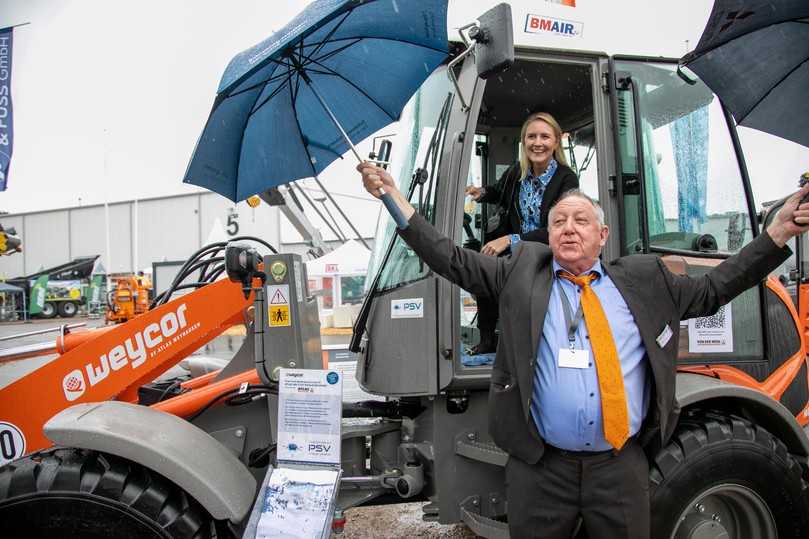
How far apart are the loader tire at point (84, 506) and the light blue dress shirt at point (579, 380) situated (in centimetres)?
149

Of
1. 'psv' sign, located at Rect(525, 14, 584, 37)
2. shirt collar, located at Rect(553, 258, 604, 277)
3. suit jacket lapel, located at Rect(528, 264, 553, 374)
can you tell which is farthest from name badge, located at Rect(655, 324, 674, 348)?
'psv' sign, located at Rect(525, 14, 584, 37)

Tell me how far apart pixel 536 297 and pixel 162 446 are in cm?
162

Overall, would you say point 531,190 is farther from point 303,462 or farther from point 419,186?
point 303,462

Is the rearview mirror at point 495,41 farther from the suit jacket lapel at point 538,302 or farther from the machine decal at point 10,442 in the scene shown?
the machine decal at point 10,442

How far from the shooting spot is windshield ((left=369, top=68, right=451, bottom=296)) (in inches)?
121

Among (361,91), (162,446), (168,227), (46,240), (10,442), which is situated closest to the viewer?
(162,446)

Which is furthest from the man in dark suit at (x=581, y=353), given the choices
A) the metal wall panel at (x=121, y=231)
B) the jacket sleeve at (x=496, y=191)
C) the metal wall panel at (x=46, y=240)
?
the metal wall panel at (x=46, y=240)

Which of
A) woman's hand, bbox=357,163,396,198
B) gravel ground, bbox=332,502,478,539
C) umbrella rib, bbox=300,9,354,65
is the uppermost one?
umbrella rib, bbox=300,9,354,65

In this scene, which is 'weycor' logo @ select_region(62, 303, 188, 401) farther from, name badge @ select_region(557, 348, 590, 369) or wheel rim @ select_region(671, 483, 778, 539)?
wheel rim @ select_region(671, 483, 778, 539)

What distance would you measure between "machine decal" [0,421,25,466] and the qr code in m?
3.50

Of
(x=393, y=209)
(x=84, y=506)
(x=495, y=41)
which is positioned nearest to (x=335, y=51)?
(x=495, y=41)

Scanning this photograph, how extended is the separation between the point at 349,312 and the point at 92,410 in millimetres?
11047

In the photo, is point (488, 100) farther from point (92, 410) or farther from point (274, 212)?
point (274, 212)

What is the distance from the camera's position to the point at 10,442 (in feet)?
10.0
